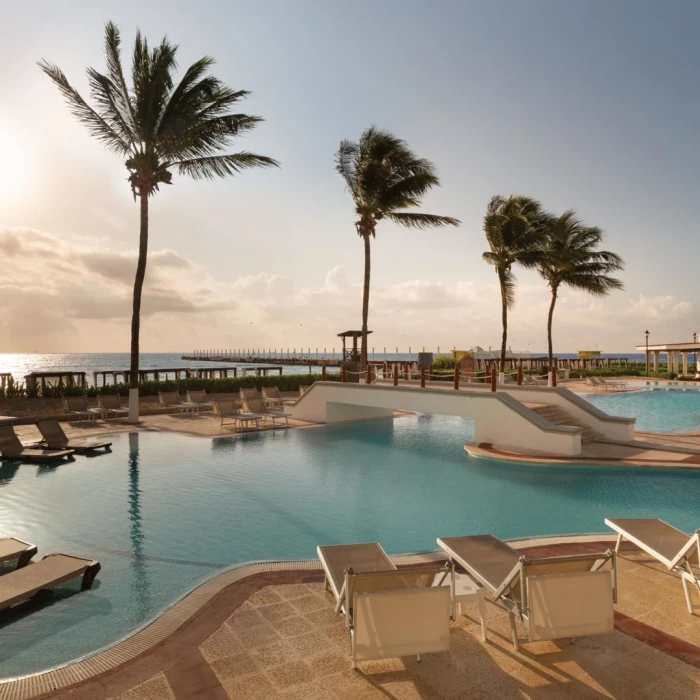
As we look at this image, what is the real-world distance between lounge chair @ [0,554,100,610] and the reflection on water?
0.54 m

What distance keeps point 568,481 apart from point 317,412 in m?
10.5

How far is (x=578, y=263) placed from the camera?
118 ft

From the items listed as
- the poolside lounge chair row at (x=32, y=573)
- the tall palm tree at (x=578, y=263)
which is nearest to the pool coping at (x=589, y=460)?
the poolside lounge chair row at (x=32, y=573)

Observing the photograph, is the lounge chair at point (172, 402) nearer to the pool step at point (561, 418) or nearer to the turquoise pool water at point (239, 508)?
the turquoise pool water at point (239, 508)

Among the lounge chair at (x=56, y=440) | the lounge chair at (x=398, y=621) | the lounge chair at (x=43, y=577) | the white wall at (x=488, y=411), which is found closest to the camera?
the lounge chair at (x=398, y=621)

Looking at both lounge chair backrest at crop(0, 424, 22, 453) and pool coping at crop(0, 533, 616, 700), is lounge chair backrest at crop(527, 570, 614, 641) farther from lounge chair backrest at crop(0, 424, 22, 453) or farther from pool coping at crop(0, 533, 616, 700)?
lounge chair backrest at crop(0, 424, 22, 453)

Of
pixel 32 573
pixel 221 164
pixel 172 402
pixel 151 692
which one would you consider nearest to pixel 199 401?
pixel 172 402

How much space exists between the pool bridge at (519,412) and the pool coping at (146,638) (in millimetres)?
7765

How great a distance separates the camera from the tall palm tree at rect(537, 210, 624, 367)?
34656 mm

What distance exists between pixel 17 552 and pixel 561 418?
13.5 m

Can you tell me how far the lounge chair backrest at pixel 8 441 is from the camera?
40.9 feet

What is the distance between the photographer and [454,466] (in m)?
12.2

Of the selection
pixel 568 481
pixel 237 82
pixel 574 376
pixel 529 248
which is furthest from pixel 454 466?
pixel 574 376

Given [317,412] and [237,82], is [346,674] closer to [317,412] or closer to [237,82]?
[317,412]
